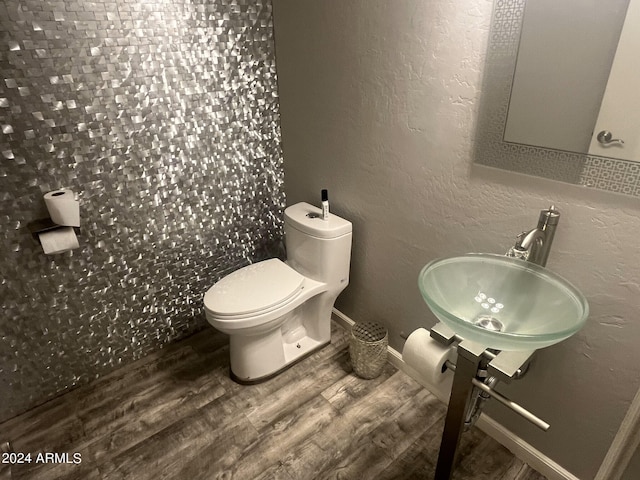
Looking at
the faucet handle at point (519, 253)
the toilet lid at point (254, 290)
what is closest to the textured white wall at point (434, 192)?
the faucet handle at point (519, 253)

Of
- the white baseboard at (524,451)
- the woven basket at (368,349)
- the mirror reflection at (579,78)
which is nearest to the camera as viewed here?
the mirror reflection at (579,78)

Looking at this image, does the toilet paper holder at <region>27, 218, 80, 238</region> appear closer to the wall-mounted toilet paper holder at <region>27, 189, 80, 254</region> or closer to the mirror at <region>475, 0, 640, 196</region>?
the wall-mounted toilet paper holder at <region>27, 189, 80, 254</region>

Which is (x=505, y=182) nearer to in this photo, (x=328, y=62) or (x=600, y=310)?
(x=600, y=310)

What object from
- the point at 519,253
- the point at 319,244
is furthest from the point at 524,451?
the point at 319,244

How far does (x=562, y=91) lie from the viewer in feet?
3.61

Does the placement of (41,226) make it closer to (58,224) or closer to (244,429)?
(58,224)

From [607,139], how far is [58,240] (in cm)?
191

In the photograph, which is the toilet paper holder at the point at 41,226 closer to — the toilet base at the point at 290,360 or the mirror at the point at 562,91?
the toilet base at the point at 290,360

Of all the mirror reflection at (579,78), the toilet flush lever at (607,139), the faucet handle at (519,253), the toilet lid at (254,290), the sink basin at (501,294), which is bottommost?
the toilet lid at (254,290)

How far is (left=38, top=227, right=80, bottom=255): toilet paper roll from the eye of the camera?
1.57m

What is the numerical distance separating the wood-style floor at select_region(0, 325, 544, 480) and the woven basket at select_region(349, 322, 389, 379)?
0.06 meters

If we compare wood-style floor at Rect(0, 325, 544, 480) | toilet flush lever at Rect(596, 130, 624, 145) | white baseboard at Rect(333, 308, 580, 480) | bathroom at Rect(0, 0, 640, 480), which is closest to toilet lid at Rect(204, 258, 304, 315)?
bathroom at Rect(0, 0, 640, 480)

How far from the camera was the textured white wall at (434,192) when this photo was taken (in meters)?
1.19

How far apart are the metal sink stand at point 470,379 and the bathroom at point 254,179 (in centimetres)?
36
